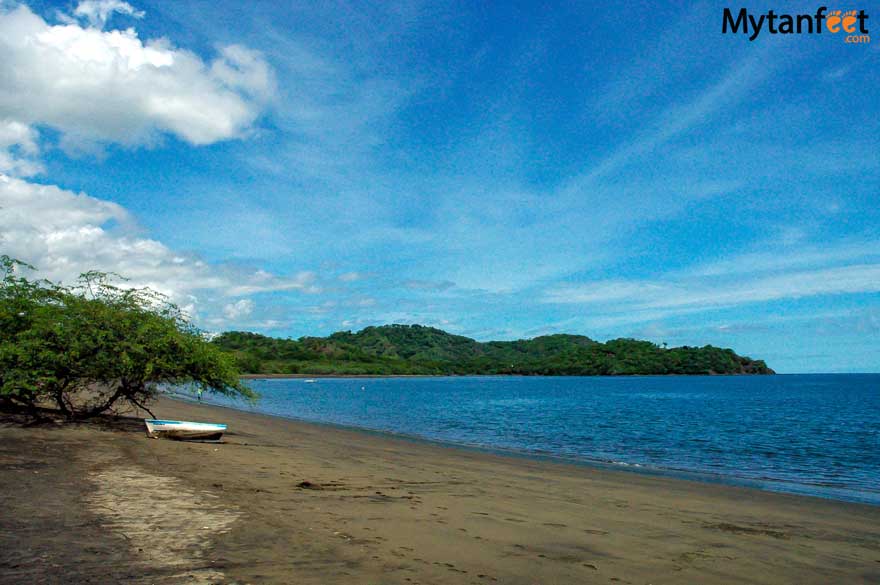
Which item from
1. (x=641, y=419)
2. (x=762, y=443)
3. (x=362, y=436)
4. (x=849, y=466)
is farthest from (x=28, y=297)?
(x=641, y=419)

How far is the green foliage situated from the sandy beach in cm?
236

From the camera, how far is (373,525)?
33.6 feet

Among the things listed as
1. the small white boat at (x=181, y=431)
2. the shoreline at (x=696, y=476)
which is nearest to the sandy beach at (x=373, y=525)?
the shoreline at (x=696, y=476)

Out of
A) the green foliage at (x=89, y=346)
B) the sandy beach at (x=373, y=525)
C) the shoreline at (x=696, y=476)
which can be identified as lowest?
A: the shoreline at (x=696, y=476)

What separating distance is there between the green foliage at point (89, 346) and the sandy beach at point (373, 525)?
2364 mm

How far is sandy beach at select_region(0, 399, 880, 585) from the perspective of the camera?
7.60 meters

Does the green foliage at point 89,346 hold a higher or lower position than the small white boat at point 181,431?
higher

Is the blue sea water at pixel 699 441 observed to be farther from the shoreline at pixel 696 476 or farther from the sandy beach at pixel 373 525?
the sandy beach at pixel 373 525

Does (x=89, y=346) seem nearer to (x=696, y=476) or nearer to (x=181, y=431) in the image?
(x=181, y=431)

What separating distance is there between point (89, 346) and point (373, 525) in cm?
1594

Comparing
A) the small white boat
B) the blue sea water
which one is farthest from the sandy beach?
the blue sea water

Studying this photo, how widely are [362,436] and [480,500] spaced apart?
2128 cm

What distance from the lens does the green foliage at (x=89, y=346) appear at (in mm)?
20500

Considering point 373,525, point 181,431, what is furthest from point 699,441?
point 373,525
